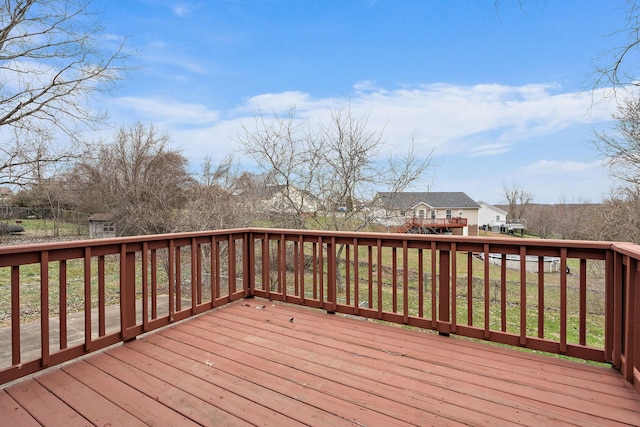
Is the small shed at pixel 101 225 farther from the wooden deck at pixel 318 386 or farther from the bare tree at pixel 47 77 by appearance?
the wooden deck at pixel 318 386

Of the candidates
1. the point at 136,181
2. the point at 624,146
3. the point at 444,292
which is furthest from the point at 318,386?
the point at 136,181

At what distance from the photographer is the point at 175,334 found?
2.76m

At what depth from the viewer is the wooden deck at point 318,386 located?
1.64m

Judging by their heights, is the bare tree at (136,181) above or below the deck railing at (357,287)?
above

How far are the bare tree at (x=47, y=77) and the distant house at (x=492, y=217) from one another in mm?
12828

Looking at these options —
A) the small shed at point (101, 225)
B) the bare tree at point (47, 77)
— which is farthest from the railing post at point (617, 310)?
the small shed at point (101, 225)

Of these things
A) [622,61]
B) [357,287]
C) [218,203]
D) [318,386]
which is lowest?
[318,386]

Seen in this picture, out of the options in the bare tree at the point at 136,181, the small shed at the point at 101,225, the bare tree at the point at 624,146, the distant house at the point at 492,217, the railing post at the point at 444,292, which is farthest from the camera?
the distant house at the point at 492,217

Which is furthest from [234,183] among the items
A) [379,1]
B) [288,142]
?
[379,1]

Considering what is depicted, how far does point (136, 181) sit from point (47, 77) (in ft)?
12.2

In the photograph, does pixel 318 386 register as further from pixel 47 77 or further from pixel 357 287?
pixel 47 77

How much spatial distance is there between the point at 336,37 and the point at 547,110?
16.1 ft

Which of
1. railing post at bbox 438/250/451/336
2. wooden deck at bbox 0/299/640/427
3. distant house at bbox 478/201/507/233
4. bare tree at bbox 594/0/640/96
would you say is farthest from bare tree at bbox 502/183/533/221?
wooden deck at bbox 0/299/640/427

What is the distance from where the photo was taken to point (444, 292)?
2.78 metres
